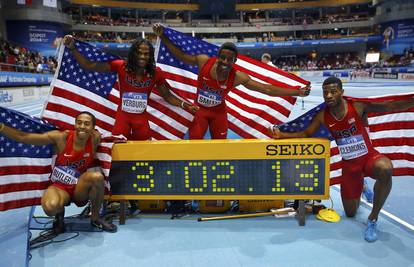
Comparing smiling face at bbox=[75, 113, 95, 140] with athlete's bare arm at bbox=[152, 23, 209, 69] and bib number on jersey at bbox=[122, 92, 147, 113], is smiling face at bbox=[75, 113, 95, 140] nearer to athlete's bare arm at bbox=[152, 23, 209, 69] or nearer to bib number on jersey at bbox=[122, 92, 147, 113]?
bib number on jersey at bbox=[122, 92, 147, 113]

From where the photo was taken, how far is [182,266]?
111 inches

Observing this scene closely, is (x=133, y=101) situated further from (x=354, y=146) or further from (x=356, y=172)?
(x=356, y=172)

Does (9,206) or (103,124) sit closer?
(9,206)

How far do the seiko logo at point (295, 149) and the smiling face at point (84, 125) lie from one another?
1758 mm

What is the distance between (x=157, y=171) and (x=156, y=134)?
1.36m

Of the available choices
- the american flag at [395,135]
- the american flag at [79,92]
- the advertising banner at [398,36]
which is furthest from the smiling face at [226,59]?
the advertising banner at [398,36]

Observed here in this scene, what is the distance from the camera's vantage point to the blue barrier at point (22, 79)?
572 inches

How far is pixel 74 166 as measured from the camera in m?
3.41

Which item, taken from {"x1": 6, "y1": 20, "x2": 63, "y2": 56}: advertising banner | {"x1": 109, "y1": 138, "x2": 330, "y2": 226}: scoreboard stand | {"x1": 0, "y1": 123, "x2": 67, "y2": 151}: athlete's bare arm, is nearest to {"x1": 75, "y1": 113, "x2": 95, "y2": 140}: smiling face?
{"x1": 0, "y1": 123, "x2": 67, "y2": 151}: athlete's bare arm

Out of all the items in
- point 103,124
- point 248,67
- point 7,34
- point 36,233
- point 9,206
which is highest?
point 7,34

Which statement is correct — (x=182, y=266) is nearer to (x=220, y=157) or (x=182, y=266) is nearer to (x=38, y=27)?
(x=220, y=157)

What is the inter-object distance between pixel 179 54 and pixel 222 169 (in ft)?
5.59

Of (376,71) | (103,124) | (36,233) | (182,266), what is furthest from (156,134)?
(376,71)

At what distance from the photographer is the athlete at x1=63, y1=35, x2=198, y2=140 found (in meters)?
3.80
